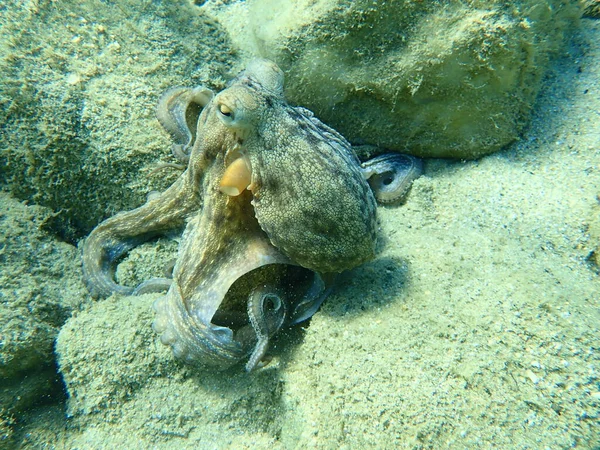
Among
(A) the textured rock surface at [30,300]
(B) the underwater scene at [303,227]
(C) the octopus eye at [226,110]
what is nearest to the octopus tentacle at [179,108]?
(B) the underwater scene at [303,227]

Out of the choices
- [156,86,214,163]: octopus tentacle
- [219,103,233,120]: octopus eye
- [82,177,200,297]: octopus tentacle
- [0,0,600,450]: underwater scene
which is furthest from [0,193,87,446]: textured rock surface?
[219,103,233,120]: octopus eye

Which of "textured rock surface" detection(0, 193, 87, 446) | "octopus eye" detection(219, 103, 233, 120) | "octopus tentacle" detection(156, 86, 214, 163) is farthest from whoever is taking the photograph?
"octopus tentacle" detection(156, 86, 214, 163)

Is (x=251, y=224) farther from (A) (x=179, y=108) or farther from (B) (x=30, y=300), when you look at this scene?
(B) (x=30, y=300)

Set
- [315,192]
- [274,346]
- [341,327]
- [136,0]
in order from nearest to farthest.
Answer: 1. [315,192]
2. [341,327]
3. [274,346]
4. [136,0]

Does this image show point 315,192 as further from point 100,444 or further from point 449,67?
point 100,444

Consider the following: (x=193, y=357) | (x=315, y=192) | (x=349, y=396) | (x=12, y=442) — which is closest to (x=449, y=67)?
(x=315, y=192)

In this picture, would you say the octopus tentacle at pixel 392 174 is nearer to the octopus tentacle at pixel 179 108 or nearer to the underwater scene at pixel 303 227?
the underwater scene at pixel 303 227

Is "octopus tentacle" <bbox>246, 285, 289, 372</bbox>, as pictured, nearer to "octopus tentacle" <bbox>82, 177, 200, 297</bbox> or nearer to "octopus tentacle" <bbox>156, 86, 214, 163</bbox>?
"octopus tentacle" <bbox>82, 177, 200, 297</bbox>
